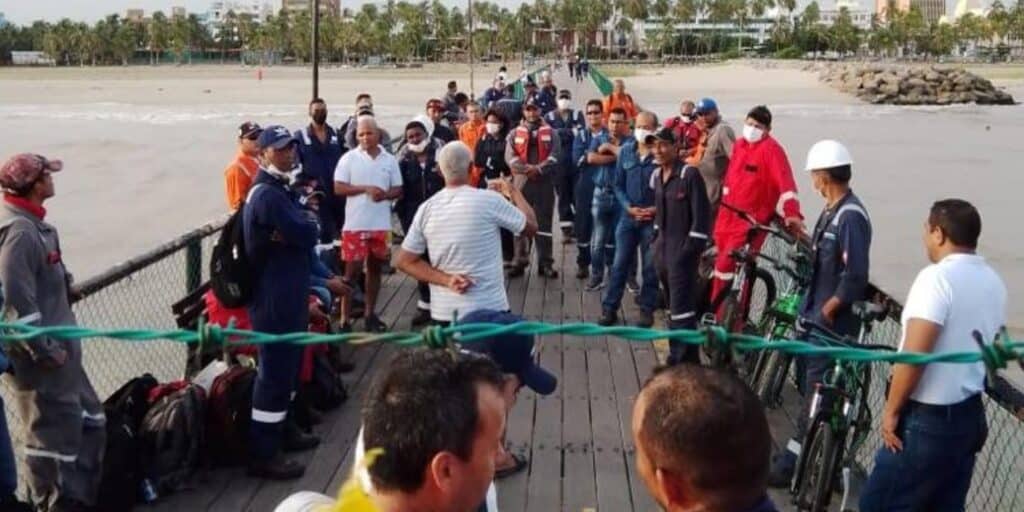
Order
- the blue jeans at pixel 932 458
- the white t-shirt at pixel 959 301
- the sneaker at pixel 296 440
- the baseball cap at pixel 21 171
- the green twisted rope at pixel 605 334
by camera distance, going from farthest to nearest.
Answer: the sneaker at pixel 296 440 → the baseball cap at pixel 21 171 → the blue jeans at pixel 932 458 → the white t-shirt at pixel 959 301 → the green twisted rope at pixel 605 334

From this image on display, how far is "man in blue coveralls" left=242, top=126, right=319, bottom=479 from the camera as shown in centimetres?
530

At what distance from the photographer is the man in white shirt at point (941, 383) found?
3.88 m

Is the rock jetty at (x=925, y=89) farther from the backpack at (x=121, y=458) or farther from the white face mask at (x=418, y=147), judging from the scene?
the backpack at (x=121, y=458)

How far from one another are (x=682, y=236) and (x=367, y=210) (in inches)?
96.4

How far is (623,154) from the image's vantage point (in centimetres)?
897

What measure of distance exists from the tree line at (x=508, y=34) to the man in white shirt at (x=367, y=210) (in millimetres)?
140799

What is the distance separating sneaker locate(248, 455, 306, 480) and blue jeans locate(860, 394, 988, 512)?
2787mm

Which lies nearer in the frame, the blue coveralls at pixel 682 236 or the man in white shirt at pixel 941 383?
the man in white shirt at pixel 941 383

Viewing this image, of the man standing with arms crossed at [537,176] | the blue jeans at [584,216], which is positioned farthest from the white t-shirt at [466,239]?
the blue jeans at [584,216]

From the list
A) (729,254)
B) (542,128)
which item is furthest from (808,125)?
(729,254)

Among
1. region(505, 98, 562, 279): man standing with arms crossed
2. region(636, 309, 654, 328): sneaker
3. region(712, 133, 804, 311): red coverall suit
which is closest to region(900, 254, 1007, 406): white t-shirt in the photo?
region(712, 133, 804, 311): red coverall suit

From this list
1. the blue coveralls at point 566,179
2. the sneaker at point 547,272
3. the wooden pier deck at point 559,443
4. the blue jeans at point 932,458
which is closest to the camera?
the blue jeans at point 932,458

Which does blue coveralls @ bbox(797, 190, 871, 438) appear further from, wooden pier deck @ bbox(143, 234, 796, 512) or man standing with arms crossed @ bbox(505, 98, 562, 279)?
man standing with arms crossed @ bbox(505, 98, 562, 279)

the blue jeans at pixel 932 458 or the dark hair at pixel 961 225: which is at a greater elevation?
the dark hair at pixel 961 225
